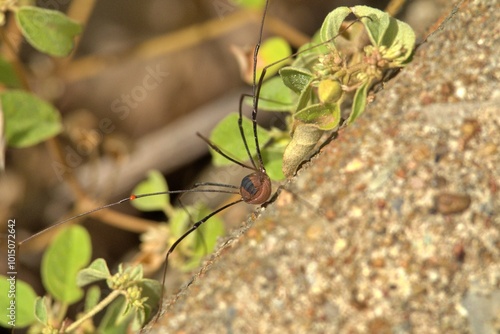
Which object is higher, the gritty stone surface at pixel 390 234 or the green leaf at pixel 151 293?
the gritty stone surface at pixel 390 234

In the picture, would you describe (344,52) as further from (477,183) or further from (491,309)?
(491,309)

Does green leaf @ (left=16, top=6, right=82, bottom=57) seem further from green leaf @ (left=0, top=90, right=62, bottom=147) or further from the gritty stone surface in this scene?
the gritty stone surface

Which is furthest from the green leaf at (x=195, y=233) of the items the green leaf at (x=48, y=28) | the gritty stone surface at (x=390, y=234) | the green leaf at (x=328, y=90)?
the green leaf at (x=48, y=28)

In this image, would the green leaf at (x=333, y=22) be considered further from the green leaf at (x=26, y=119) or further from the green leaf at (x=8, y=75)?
the green leaf at (x=8, y=75)

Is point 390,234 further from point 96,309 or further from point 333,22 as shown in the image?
point 96,309

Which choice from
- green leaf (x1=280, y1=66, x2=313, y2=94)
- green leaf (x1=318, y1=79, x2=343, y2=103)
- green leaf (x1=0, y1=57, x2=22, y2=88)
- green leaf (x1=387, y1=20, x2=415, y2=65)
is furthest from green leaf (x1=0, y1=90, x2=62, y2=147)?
green leaf (x1=387, y1=20, x2=415, y2=65)

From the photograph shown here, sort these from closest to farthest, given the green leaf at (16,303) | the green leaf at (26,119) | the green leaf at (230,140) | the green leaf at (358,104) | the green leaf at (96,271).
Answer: the green leaf at (358,104) → the green leaf at (96,271) → the green leaf at (230,140) → the green leaf at (16,303) → the green leaf at (26,119)
